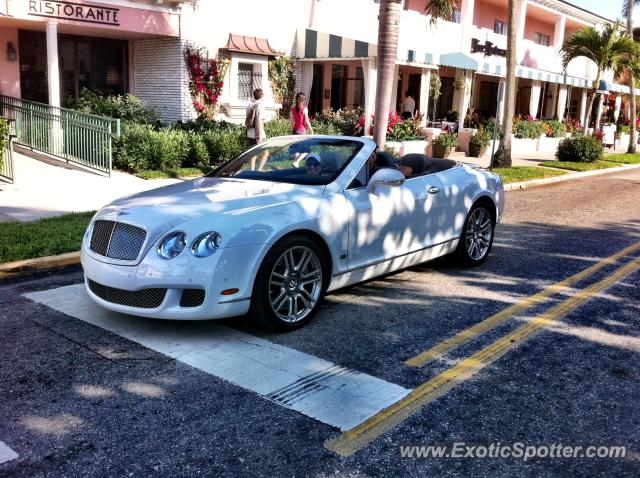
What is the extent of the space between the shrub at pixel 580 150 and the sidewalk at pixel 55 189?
14.9 metres

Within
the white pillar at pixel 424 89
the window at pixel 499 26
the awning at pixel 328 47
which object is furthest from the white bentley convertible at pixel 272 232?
the window at pixel 499 26

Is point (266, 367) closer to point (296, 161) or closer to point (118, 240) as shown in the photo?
Answer: point (118, 240)

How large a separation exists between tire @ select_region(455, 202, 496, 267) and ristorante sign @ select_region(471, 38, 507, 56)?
66.8ft

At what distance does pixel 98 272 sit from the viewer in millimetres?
4789

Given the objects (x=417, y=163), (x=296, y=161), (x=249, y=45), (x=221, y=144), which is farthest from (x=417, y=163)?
(x=249, y=45)

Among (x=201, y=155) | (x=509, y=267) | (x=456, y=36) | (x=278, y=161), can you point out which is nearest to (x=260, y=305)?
(x=278, y=161)

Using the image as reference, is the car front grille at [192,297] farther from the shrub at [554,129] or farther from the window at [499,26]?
the window at [499,26]

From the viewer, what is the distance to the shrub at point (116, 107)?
50.8 ft

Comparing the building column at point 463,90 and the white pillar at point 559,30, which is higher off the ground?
the white pillar at point 559,30

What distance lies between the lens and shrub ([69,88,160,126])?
15.5 metres

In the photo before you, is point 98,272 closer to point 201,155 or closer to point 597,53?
point 201,155

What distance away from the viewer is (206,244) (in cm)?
454

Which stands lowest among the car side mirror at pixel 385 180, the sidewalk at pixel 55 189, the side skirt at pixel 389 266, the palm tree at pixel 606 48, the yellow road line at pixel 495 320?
the yellow road line at pixel 495 320

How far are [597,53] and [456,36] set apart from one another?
5.27 meters
